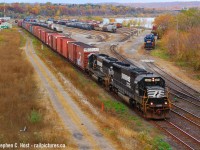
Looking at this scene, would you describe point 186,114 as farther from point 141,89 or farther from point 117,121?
point 117,121

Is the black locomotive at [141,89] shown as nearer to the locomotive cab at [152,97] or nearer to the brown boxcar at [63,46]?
the locomotive cab at [152,97]

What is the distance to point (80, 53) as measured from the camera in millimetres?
44062

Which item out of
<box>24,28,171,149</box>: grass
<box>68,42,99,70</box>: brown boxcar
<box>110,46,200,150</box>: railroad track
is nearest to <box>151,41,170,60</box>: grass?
<box>68,42,99,70</box>: brown boxcar

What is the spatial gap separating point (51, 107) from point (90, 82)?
41.0ft

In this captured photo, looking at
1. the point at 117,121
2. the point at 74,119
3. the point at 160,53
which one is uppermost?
the point at 160,53

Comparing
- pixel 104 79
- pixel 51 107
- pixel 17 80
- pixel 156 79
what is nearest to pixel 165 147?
pixel 156 79

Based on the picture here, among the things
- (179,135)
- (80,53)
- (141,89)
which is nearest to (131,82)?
(141,89)

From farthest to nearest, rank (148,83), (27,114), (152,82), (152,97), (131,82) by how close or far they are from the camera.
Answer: (131,82)
(152,82)
(148,83)
(152,97)
(27,114)

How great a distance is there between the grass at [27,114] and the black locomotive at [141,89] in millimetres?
6435

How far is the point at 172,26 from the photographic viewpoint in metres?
96.1

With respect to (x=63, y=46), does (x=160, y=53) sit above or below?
below

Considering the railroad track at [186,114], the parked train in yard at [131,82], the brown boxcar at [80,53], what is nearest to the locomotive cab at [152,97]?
the parked train in yard at [131,82]

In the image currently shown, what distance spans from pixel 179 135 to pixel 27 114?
411 inches

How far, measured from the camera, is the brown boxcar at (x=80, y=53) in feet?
138
